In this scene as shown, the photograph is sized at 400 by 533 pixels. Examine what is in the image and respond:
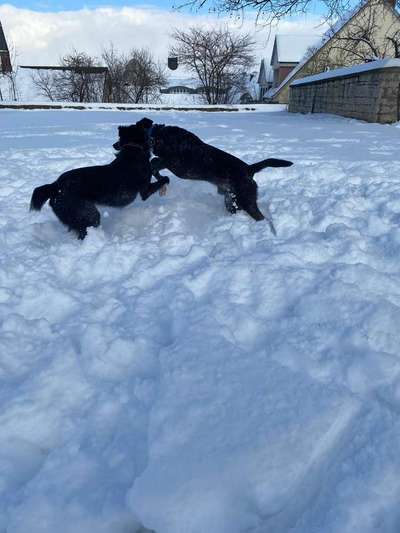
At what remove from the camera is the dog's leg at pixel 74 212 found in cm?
314

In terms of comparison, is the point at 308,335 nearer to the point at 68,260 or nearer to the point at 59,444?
the point at 59,444

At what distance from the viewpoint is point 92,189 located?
321cm

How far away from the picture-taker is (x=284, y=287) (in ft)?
7.74

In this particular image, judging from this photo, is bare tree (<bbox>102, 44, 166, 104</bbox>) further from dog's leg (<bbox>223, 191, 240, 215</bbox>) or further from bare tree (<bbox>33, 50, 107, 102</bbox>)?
dog's leg (<bbox>223, 191, 240, 215</bbox>)

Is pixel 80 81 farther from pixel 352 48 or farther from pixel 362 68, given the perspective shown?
pixel 362 68

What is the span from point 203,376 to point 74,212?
6.44ft

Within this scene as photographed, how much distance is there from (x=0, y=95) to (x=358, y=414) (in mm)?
37554

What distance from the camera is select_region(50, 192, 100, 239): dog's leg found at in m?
3.14

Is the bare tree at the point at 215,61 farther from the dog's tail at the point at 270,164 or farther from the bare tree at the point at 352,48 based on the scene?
the dog's tail at the point at 270,164

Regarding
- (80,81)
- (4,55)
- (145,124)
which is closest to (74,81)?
(80,81)

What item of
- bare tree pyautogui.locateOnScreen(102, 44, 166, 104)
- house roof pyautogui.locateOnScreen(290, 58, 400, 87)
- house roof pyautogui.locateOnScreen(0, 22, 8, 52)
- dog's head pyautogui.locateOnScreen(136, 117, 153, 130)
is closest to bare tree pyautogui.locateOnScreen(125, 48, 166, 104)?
bare tree pyautogui.locateOnScreen(102, 44, 166, 104)

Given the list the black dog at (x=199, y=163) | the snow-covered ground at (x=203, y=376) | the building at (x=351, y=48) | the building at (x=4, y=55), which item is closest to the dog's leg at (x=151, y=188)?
the black dog at (x=199, y=163)

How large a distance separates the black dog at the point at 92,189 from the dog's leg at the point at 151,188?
0.02m

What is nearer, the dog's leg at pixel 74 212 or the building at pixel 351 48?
the dog's leg at pixel 74 212
